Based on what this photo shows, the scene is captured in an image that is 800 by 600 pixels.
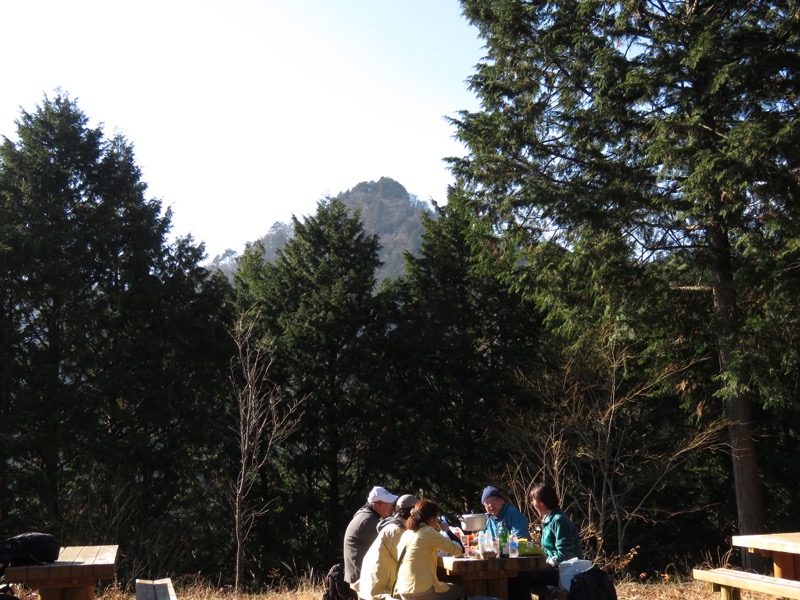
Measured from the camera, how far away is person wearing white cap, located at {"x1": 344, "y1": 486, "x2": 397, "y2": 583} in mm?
7219

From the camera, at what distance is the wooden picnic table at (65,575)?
561 cm

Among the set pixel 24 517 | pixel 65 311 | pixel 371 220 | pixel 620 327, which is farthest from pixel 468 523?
pixel 371 220

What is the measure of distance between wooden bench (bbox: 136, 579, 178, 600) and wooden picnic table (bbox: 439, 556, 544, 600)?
7.77ft

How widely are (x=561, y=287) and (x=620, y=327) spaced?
1.32 meters

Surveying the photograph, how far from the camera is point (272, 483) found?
22.5 metres

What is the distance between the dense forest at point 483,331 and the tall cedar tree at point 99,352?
0.07 m

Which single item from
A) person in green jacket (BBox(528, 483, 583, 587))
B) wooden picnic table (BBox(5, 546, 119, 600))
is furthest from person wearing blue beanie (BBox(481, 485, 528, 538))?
wooden picnic table (BBox(5, 546, 119, 600))

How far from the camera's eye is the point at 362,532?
284 inches

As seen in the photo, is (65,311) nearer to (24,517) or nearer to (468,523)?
(24,517)

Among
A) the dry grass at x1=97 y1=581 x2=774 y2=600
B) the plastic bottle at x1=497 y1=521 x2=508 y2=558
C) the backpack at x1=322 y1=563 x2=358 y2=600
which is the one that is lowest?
the dry grass at x1=97 y1=581 x2=774 y2=600

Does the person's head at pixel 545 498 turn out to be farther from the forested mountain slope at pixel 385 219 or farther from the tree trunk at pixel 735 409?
the forested mountain slope at pixel 385 219

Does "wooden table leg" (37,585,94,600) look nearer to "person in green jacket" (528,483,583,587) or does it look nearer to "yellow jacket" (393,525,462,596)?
"yellow jacket" (393,525,462,596)

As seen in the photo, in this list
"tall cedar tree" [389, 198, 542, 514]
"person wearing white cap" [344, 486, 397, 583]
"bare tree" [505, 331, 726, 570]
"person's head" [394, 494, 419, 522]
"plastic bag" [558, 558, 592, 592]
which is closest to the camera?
"plastic bag" [558, 558, 592, 592]

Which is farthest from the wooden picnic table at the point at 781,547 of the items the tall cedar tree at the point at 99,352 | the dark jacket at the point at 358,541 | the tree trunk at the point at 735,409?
the tall cedar tree at the point at 99,352
